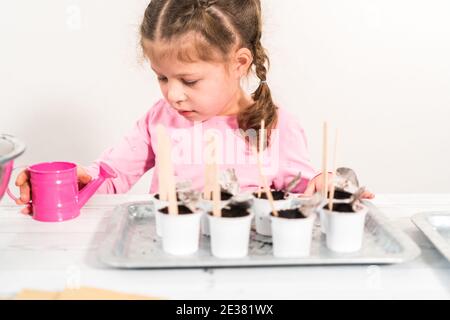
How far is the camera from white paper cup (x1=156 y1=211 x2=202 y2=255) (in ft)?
3.00

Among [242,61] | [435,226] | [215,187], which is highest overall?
[242,61]

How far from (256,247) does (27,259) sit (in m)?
0.36

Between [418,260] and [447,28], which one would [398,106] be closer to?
[447,28]

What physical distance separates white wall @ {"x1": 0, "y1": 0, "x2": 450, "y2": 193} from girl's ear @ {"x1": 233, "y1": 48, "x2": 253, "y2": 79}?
26.4 inches

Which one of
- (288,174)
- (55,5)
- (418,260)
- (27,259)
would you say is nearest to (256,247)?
(418,260)

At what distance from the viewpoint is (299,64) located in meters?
2.35

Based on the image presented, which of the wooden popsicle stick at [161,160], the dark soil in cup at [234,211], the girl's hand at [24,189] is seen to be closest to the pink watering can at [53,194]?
the girl's hand at [24,189]

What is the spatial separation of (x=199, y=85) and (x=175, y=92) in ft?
0.24

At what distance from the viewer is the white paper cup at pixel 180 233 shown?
0.92 meters

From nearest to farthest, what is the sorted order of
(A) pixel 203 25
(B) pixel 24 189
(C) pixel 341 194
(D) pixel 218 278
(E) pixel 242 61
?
(D) pixel 218 278, (C) pixel 341 194, (B) pixel 24 189, (A) pixel 203 25, (E) pixel 242 61

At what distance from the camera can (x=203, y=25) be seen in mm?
1455

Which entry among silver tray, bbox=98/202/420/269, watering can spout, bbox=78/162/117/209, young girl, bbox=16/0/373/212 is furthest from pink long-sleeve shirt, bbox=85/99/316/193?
silver tray, bbox=98/202/420/269

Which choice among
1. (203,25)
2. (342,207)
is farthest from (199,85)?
(342,207)

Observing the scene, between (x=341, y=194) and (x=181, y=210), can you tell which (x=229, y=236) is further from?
(x=341, y=194)
